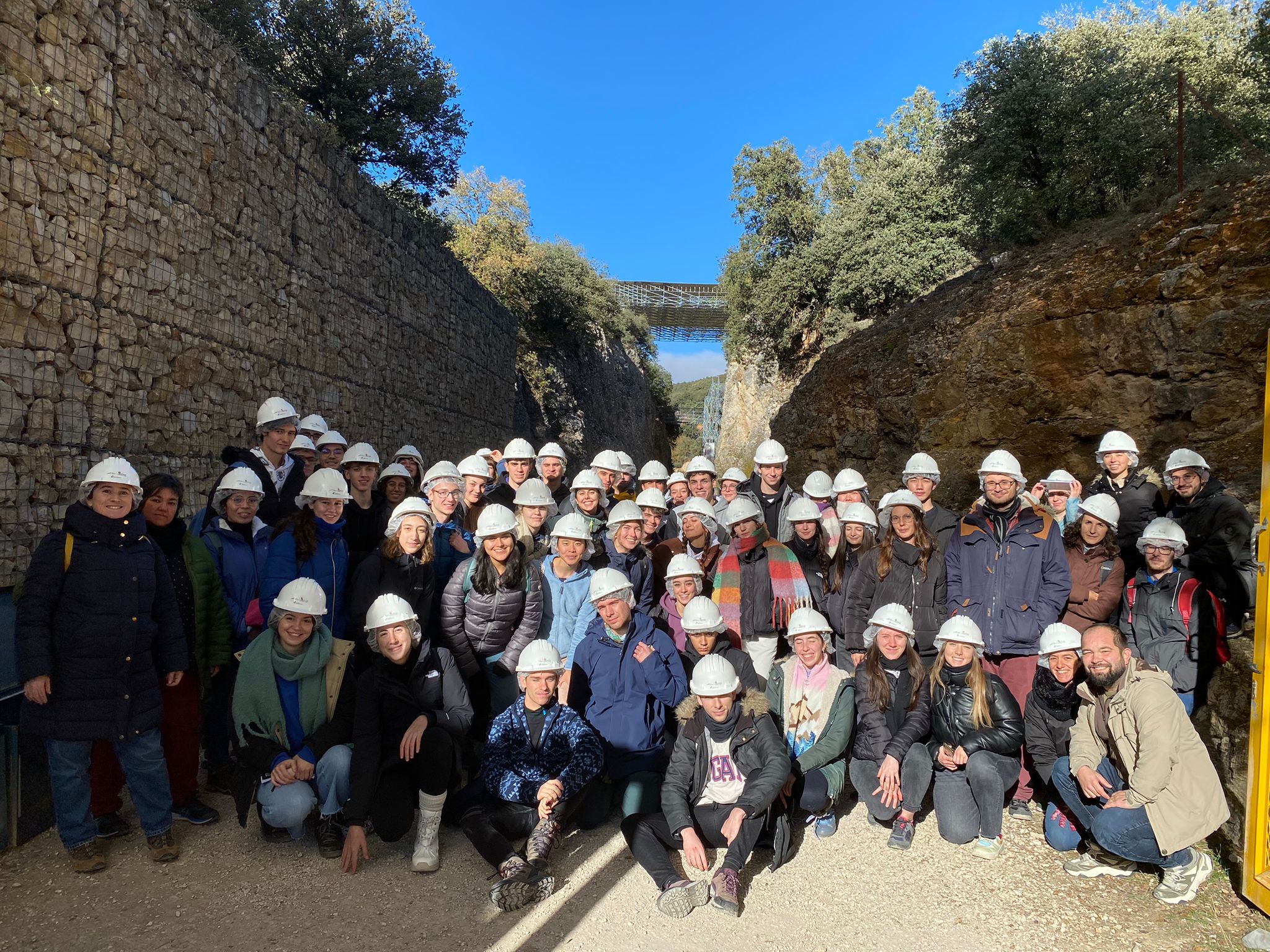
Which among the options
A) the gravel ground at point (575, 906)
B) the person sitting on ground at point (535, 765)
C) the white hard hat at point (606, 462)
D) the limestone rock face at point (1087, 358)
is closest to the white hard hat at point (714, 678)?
the person sitting on ground at point (535, 765)

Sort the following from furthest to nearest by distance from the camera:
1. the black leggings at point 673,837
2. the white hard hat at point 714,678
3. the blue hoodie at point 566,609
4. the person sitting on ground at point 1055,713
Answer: the blue hoodie at point 566,609
the person sitting on ground at point 1055,713
the white hard hat at point 714,678
the black leggings at point 673,837

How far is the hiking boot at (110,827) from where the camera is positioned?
13.1ft

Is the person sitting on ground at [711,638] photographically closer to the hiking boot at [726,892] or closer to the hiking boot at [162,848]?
the hiking boot at [726,892]

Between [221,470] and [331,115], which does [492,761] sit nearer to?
[221,470]

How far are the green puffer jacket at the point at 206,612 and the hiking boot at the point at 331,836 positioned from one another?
1.06 meters

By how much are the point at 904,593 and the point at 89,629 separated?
4.30 meters

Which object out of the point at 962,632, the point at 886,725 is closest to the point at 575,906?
the point at 886,725

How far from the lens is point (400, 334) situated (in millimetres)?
12078

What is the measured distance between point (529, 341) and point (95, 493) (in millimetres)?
19040

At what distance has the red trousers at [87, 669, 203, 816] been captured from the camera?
401 centimetres

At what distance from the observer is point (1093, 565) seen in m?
4.73

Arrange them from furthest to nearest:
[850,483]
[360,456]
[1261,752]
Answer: [850,483] < [360,456] < [1261,752]

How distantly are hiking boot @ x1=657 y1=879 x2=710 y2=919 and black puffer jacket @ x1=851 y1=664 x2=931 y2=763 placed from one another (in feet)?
4.30

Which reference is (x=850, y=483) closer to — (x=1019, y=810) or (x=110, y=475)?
(x=1019, y=810)
